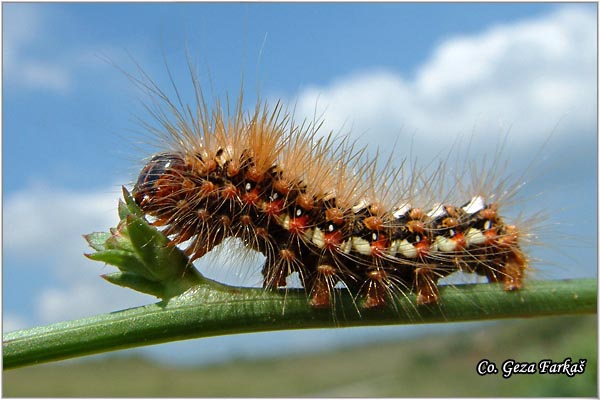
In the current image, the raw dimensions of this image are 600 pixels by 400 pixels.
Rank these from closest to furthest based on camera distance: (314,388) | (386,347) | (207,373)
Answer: (314,388)
(207,373)
(386,347)

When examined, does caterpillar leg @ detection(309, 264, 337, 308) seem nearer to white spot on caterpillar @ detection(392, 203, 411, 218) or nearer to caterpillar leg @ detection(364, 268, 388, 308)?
caterpillar leg @ detection(364, 268, 388, 308)

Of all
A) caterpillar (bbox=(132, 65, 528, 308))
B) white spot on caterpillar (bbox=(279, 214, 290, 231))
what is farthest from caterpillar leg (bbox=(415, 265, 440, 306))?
white spot on caterpillar (bbox=(279, 214, 290, 231))

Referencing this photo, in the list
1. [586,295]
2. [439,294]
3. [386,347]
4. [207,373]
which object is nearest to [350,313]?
[439,294]

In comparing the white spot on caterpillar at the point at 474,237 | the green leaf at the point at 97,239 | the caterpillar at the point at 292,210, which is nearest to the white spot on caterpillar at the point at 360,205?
the caterpillar at the point at 292,210

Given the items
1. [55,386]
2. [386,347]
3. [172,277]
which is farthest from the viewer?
[386,347]

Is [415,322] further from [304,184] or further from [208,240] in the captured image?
[208,240]

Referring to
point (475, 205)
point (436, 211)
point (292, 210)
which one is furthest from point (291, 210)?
point (475, 205)
